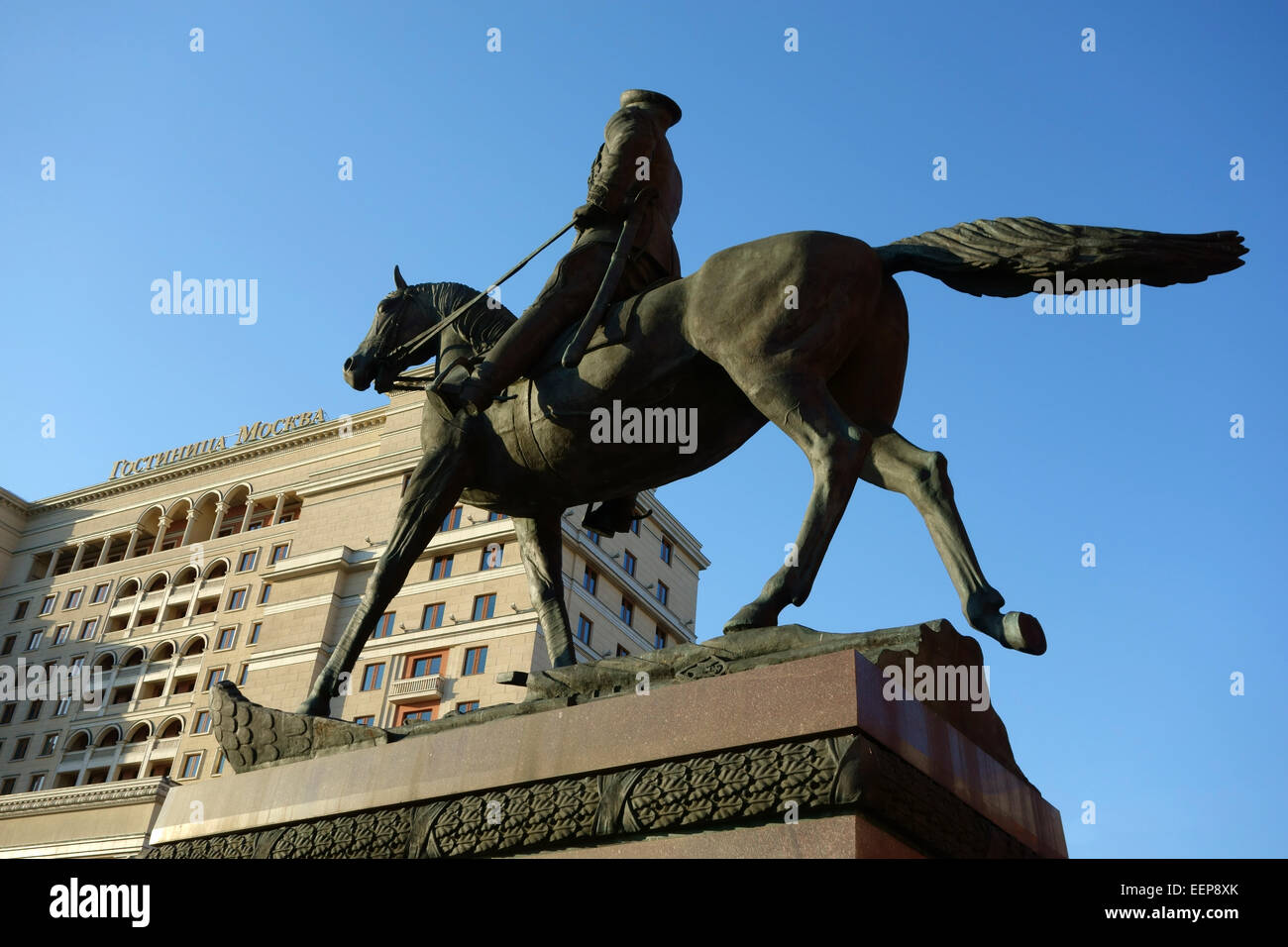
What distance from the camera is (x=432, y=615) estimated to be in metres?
46.5

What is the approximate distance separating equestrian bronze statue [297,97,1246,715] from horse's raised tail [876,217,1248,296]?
0.04ft

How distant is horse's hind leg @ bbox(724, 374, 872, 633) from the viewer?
20.6ft

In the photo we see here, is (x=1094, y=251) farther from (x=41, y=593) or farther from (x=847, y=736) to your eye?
(x=41, y=593)

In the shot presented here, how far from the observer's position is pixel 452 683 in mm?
43781

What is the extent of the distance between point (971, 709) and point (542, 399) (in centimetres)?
322

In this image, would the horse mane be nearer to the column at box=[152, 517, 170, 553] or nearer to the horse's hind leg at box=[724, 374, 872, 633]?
the horse's hind leg at box=[724, 374, 872, 633]

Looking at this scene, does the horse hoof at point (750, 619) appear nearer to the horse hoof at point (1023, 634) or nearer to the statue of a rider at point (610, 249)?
the horse hoof at point (1023, 634)

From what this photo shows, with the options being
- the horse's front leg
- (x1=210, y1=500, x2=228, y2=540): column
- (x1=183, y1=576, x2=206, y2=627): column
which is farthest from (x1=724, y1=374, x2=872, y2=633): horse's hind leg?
(x1=210, y1=500, x2=228, y2=540): column

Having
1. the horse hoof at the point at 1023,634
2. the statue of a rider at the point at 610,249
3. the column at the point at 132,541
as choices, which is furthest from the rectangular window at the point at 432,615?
the horse hoof at the point at 1023,634

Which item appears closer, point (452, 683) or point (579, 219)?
point (579, 219)

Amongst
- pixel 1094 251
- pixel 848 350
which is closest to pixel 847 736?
pixel 848 350

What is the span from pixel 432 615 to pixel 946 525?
4165 cm

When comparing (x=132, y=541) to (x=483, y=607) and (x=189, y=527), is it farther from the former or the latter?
(x=483, y=607)
